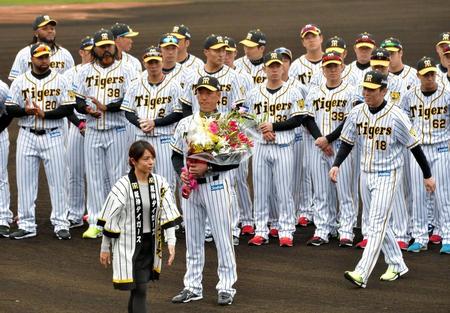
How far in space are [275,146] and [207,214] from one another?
2.48 m

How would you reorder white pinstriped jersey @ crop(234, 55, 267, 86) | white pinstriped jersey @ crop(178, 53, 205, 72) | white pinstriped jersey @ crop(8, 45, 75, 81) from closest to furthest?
1. white pinstriped jersey @ crop(178, 53, 205, 72)
2. white pinstriped jersey @ crop(234, 55, 267, 86)
3. white pinstriped jersey @ crop(8, 45, 75, 81)

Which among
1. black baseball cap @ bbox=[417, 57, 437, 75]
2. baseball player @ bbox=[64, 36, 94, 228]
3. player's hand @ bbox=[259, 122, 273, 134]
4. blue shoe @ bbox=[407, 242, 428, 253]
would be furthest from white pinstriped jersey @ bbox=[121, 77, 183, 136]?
blue shoe @ bbox=[407, 242, 428, 253]

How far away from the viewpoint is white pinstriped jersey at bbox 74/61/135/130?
46.4 feet

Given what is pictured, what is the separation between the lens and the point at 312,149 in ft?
45.9

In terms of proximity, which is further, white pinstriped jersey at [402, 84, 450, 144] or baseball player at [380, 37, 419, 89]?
baseball player at [380, 37, 419, 89]

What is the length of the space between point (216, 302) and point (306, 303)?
85cm

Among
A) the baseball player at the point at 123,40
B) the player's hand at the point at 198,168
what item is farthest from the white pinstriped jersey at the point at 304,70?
the player's hand at the point at 198,168

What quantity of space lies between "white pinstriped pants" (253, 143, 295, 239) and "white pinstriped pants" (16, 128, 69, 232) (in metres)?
2.25

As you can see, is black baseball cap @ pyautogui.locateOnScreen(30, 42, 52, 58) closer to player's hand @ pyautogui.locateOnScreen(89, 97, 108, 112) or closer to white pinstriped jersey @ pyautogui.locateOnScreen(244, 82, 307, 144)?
player's hand @ pyautogui.locateOnScreen(89, 97, 108, 112)

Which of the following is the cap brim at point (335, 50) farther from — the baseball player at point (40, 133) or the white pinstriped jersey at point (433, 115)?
the baseball player at point (40, 133)

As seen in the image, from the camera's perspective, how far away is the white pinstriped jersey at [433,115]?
13.2 metres

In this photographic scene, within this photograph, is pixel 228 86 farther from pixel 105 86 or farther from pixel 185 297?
pixel 185 297

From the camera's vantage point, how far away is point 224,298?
36.8ft

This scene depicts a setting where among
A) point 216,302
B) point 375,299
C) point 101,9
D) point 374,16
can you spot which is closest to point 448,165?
point 375,299
